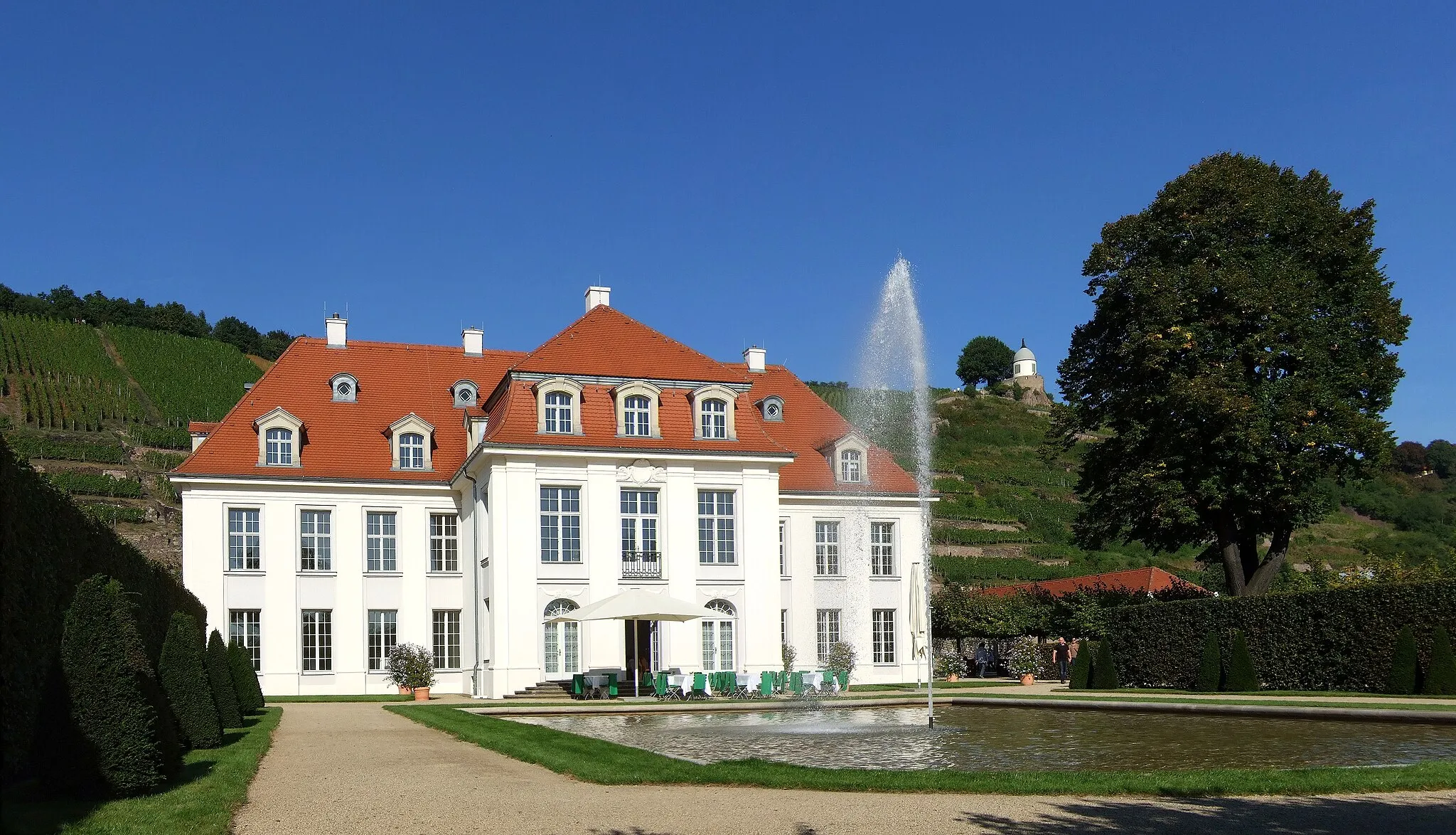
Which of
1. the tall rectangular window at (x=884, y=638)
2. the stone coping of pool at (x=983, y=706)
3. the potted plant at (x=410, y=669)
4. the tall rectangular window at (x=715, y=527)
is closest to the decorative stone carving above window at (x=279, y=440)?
the potted plant at (x=410, y=669)

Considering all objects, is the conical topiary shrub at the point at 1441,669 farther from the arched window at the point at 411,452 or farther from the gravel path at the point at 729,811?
the arched window at the point at 411,452

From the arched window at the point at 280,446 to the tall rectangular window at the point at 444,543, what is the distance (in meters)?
4.42

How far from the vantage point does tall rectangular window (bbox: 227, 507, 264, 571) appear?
3697 cm

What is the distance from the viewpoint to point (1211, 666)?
29938 millimetres

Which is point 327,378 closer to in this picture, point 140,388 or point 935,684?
point 935,684

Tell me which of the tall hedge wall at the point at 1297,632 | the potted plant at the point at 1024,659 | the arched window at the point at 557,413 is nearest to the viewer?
the tall hedge wall at the point at 1297,632

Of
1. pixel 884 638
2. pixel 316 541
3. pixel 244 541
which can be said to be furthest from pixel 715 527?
pixel 244 541

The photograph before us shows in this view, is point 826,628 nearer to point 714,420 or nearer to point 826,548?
point 826,548

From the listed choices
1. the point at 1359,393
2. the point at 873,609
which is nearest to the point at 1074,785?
the point at 1359,393

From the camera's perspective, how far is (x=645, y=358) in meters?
37.0

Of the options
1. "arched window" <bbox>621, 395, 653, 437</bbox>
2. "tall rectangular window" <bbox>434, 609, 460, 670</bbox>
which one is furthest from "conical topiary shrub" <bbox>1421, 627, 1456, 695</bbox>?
"tall rectangular window" <bbox>434, 609, 460, 670</bbox>

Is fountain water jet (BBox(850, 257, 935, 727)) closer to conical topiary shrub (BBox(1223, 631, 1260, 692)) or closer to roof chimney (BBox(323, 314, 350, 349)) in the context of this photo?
conical topiary shrub (BBox(1223, 631, 1260, 692))

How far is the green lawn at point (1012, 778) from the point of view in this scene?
11016 millimetres

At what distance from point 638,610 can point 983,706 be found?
840cm
